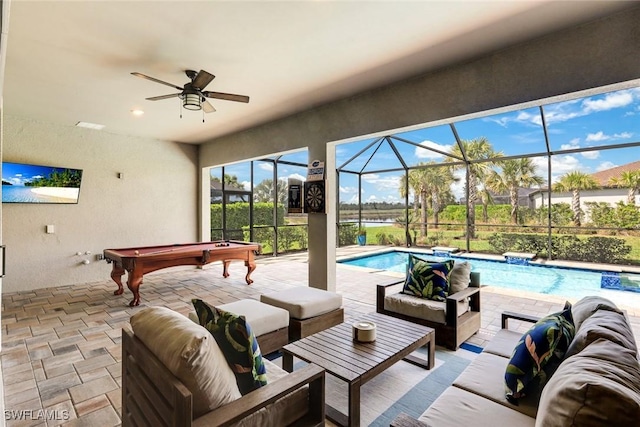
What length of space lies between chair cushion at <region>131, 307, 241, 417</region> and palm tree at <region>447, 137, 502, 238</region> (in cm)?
768

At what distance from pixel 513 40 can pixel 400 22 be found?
3.76 ft

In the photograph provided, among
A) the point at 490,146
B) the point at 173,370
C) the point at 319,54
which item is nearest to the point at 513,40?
the point at 319,54

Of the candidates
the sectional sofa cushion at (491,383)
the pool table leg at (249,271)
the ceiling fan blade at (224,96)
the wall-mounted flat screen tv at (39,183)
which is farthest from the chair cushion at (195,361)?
the wall-mounted flat screen tv at (39,183)

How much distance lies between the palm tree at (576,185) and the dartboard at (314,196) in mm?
7307

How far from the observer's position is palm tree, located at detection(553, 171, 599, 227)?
26.4 ft

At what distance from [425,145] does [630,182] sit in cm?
498

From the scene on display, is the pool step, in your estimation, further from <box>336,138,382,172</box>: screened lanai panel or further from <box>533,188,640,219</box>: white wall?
<box>336,138,382,172</box>: screened lanai panel

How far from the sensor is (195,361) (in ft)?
4.17

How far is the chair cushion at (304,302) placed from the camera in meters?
3.07

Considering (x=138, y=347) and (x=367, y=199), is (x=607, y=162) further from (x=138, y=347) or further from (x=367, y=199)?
(x=138, y=347)

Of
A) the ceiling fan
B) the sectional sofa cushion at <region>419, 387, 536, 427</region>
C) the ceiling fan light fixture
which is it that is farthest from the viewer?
the ceiling fan light fixture

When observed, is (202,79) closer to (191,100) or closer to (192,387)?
(191,100)

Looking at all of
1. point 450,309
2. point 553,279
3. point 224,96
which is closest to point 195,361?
point 450,309

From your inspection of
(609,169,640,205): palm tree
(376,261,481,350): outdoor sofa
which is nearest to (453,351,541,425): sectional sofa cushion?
(376,261,481,350): outdoor sofa
